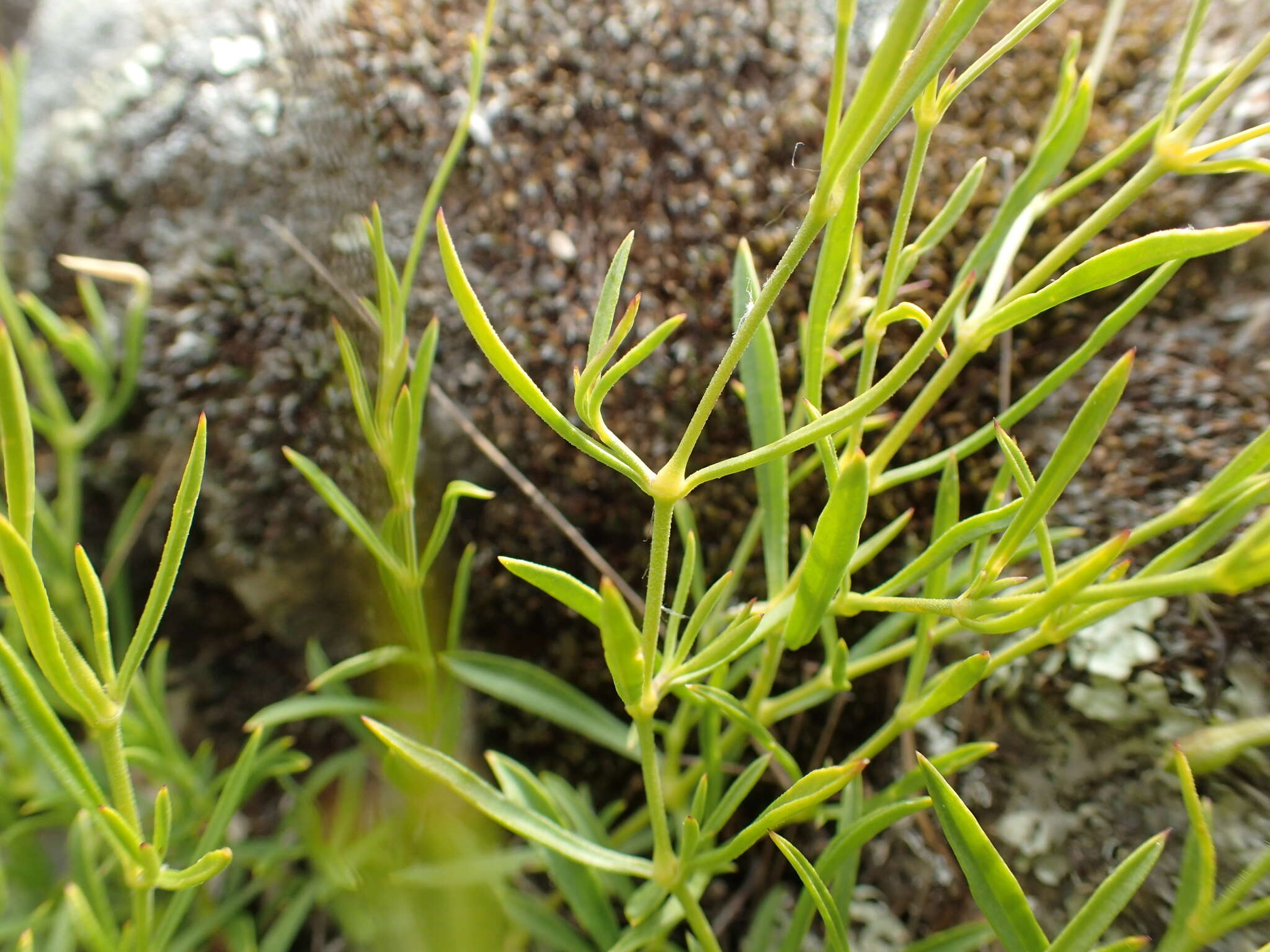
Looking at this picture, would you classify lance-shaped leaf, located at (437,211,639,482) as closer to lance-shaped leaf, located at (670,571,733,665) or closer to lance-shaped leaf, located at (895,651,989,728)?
lance-shaped leaf, located at (670,571,733,665)

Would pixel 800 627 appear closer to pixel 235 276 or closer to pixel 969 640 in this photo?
pixel 969 640

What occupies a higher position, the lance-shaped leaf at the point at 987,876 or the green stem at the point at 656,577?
Answer: the green stem at the point at 656,577

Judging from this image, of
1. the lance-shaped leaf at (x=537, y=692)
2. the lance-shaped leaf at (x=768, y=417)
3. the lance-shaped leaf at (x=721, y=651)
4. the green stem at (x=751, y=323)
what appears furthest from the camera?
the lance-shaped leaf at (x=537, y=692)

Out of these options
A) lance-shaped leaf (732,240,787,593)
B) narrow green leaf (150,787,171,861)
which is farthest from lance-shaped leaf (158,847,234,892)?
lance-shaped leaf (732,240,787,593)

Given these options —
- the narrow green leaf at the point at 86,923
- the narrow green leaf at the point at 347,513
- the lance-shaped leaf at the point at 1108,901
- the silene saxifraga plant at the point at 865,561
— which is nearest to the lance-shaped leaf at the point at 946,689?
the silene saxifraga plant at the point at 865,561

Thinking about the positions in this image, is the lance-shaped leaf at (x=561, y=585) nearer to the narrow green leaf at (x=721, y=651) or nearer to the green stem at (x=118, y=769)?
the narrow green leaf at (x=721, y=651)

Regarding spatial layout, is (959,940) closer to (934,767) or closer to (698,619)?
(934,767)

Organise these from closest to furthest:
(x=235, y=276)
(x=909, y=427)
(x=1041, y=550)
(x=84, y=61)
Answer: (x=1041, y=550), (x=909, y=427), (x=235, y=276), (x=84, y=61)

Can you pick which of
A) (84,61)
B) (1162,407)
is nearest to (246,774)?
(1162,407)
